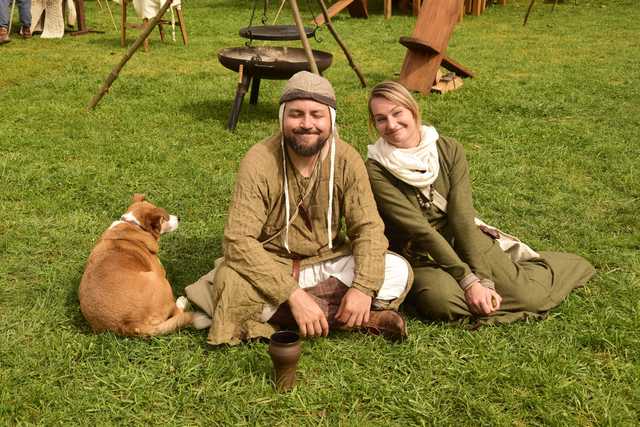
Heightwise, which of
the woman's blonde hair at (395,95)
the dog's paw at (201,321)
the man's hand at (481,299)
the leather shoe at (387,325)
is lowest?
the dog's paw at (201,321)

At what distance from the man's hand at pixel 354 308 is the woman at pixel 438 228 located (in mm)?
426

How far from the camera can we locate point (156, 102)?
8.46 m

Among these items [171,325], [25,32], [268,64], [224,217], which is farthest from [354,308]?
[25,32]

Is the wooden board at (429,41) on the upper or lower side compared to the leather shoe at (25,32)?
upper

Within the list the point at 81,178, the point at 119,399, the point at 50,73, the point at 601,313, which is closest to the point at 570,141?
the point at 601,313

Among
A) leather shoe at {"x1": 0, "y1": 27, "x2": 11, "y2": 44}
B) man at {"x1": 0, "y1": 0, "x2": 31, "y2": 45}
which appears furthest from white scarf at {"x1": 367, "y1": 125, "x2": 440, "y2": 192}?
man at {"x1": 0, "y1": 0, "x2": 31, "y2": 45}

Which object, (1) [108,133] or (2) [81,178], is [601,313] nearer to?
(2) [81,178]

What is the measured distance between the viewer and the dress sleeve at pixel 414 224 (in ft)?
11.8

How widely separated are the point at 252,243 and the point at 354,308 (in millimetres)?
619

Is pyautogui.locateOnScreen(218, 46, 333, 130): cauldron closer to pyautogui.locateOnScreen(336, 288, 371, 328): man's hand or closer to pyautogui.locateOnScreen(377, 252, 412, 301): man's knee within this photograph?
pyautogui.locateOnScreen(377, 252, 412, 301): man's knee

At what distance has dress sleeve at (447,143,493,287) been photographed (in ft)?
12.0

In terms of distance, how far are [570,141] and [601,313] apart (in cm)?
366

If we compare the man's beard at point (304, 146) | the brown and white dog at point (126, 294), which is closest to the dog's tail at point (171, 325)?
the brown and white dog at point (126, 294)

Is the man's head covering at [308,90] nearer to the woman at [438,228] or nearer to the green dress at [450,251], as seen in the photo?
the woman at [438,228]
